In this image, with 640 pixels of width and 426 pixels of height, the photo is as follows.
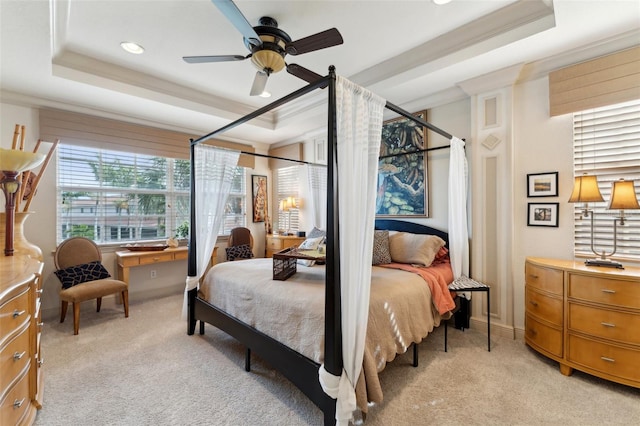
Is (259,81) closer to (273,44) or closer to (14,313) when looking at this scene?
(273,44)

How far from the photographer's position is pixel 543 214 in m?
2.73

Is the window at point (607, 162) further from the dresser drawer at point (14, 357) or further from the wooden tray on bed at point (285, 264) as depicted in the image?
the dresser drawer at point (14, 357)

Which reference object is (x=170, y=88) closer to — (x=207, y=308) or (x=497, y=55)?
(x=207, y=308)

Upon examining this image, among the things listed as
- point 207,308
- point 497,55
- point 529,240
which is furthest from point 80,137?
point 529,240

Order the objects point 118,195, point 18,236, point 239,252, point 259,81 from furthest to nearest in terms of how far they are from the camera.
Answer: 1. point 239,252
2. point 118,195
3. point 259,81
4. point 18,236

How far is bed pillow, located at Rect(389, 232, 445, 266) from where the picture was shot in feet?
9.95

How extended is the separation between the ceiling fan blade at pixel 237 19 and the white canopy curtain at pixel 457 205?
2.13 metres

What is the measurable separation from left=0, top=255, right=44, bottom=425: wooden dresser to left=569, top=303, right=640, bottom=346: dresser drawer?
3489mm

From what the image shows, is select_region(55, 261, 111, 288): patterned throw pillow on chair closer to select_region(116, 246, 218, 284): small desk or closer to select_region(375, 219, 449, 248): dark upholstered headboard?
select_region(116, 246, 218, 284): small desk

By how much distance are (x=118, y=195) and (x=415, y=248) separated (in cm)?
425

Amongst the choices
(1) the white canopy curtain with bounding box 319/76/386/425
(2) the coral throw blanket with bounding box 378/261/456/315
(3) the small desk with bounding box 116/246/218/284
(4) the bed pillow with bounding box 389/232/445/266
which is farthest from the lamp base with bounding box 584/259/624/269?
(3) the small desk with bounding box 116/246/218/284

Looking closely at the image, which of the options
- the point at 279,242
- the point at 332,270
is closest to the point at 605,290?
the point at 332,270

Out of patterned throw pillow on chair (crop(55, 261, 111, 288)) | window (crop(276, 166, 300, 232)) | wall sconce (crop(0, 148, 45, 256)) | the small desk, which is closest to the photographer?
wall sconce (crop(0, 148, 45, 256))

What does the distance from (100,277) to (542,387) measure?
4673 mm
